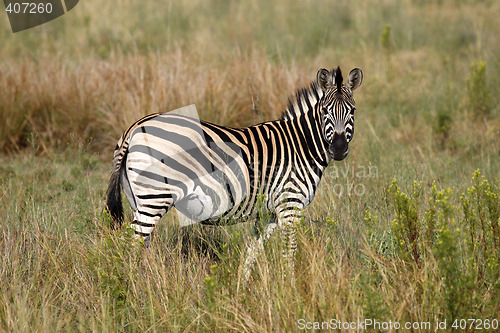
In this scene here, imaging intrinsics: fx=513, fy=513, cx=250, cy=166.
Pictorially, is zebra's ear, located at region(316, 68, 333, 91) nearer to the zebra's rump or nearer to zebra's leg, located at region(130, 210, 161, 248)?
the zebra's rump

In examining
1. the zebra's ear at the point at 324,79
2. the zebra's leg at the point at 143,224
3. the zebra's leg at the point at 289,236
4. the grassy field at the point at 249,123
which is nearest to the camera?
the grassy field at the point at 249,123

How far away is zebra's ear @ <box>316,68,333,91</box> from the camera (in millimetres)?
3695

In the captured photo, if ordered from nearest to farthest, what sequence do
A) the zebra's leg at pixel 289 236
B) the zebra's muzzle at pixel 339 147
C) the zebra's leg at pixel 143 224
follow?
the zebra's leg at pixel 289 236 → the zebra's leg at pixel 143 224 → the zebra's muzzle at pixel 339 147

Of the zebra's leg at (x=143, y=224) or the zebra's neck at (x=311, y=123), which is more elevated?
the zebra's neck at (x=311, y=123)

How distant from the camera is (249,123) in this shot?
7125 mm

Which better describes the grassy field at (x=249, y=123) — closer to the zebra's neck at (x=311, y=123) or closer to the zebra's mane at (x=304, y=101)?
the zebra's neck at (x=311, y=123)

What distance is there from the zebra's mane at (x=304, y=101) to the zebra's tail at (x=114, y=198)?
54.2 inches

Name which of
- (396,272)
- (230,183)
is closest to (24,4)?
(230,183)

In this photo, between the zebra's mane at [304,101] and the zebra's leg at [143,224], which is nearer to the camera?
the zebra's leg at [143,224]

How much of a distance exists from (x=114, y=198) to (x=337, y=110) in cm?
168

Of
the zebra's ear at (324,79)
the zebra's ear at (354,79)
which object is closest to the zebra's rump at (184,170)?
the zebra's ear at (324,79)

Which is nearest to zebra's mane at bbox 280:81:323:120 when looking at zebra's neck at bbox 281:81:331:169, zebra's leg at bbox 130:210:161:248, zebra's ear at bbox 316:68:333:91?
zebra's neck at bbox 281:81:331:169

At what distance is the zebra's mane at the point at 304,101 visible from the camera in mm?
3938

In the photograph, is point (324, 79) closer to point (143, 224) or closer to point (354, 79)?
point (354, 79)
